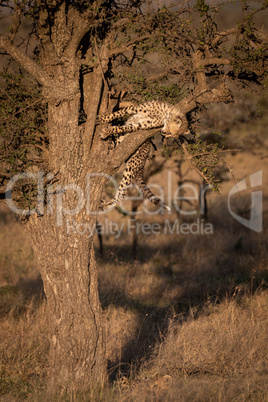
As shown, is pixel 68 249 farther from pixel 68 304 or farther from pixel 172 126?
pixel 172 126

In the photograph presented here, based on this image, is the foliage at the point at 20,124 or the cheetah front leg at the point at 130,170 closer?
the foliage at the point at 20,124

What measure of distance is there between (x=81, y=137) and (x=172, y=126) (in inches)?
46.6

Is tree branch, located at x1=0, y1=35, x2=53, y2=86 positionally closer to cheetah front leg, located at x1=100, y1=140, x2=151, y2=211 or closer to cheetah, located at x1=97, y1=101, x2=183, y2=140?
cheetah, located at x1=97, y1=101, x2=183, y2=140

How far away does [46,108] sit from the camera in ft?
15.0

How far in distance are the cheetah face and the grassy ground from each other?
2.22 metres

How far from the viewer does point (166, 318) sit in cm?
646

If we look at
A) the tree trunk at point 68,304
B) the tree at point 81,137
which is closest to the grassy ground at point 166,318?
the tree trunk at point 68,304

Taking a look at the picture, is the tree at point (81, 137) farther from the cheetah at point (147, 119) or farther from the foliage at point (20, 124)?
the cheetah at point (147, 119)

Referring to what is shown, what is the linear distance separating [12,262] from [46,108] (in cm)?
509

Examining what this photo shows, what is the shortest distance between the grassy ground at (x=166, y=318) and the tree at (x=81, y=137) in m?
0.54

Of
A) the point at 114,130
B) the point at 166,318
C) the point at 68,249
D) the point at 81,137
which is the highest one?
the point at 114,130

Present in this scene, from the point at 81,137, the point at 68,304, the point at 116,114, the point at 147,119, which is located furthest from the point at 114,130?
the point at 68,304

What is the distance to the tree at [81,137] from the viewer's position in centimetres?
401

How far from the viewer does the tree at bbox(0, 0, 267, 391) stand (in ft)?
13.1
